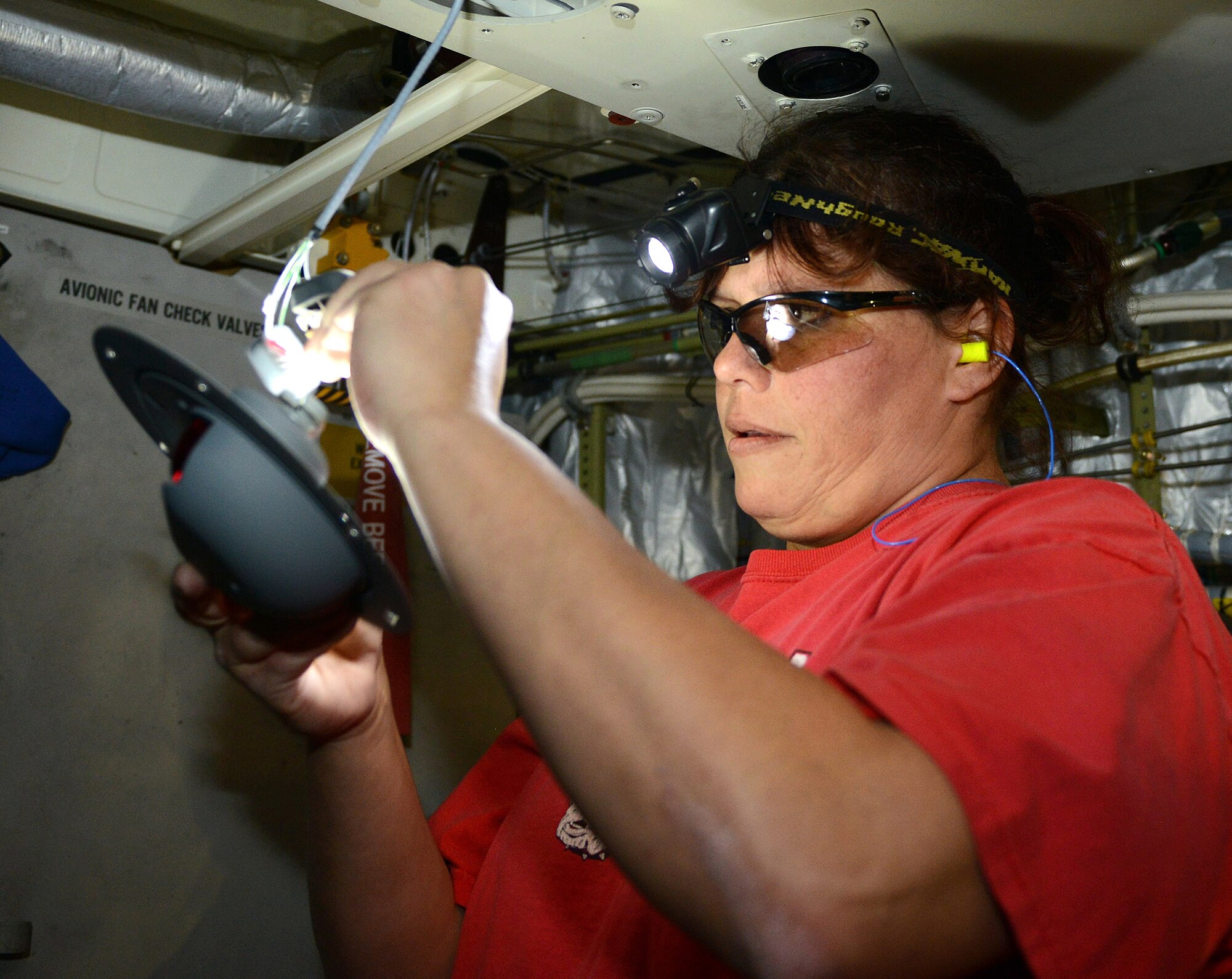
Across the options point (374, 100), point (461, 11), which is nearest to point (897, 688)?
point (461, 11)

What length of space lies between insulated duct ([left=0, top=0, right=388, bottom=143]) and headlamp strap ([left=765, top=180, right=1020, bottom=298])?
0.98m

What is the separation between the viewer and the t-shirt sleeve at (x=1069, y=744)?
509 mm

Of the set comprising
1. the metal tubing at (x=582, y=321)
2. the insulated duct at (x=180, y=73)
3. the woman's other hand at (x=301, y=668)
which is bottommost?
the woman's other hand at (x=301, y=668)

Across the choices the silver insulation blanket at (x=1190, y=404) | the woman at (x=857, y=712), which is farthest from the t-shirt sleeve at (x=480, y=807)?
the silver insulation blanket at (x=1190, y=404)

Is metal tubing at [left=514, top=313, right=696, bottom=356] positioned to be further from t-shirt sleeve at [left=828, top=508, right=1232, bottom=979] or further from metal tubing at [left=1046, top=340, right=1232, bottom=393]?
t-shirt sleeve at [left=828, top=508, right=1232, bottom=979]

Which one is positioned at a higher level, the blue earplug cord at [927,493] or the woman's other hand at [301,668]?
the blue earplug cord at [927,493]

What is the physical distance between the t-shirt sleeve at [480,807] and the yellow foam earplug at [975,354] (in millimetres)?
683

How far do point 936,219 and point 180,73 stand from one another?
4.06 feet

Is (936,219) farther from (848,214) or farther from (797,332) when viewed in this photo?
(797,332)

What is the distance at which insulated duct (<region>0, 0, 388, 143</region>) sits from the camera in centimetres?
147

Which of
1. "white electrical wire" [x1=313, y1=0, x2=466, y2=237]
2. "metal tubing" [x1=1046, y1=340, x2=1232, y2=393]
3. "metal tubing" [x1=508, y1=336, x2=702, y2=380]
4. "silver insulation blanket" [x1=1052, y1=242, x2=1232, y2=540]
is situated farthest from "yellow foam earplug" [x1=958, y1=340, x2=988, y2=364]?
"metal tubing" [x1=508, y1=336, x2=702, y2=380]

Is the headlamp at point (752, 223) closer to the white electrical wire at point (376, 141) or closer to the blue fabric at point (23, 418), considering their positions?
the white electrical wire at point (376, 141)

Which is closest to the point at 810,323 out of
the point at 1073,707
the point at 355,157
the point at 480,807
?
the point at 1073,707

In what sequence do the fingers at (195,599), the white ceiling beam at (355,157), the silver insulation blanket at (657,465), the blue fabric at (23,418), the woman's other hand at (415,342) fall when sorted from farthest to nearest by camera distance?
the silver insulation blanket at (657,465) → the blue fabric at (23,418) → the white ceiling beam at (355,157) → the fingers at (195,599) → the woman's other hand at (415,342)
